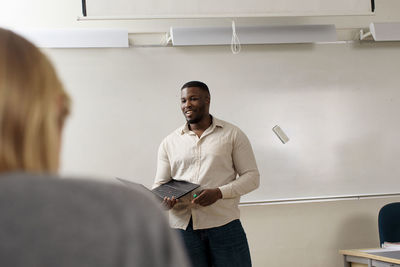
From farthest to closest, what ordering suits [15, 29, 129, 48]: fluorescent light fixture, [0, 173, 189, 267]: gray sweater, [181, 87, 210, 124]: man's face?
[15, 29, 129, 48]: fluorescent light fixture < [181, 87, 210, 124]: man's face < [0, 173, 189, 267]: gray sweater

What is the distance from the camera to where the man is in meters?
3.22

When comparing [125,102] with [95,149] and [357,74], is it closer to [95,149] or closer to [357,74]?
[95,149]

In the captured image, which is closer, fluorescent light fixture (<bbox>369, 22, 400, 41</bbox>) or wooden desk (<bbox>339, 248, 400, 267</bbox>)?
wooden desk (<bbox>339, 248, 400, 267</bbox>)

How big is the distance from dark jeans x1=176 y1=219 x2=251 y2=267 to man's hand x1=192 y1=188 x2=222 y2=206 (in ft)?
0.64

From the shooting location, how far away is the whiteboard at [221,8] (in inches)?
166

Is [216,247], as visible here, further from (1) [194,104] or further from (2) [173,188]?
(1) [194,104]

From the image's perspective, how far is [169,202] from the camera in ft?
10.3

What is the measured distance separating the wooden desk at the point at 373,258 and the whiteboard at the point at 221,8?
1.84 metres

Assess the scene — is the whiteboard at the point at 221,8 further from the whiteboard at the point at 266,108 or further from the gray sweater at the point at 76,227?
the gray sweater at the point at 76,227

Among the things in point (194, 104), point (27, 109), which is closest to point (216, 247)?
point (194, 104)

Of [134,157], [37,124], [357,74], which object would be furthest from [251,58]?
[37,124]

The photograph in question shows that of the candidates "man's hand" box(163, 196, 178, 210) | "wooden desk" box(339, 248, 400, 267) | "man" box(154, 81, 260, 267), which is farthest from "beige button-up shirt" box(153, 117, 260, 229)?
"wooden desk" box(339, 248, 400, 267)

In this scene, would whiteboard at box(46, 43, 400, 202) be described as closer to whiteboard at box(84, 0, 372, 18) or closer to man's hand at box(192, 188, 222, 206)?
whiteboard at box(84, 0, 372, 18)

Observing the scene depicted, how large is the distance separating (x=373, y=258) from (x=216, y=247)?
1014mm
